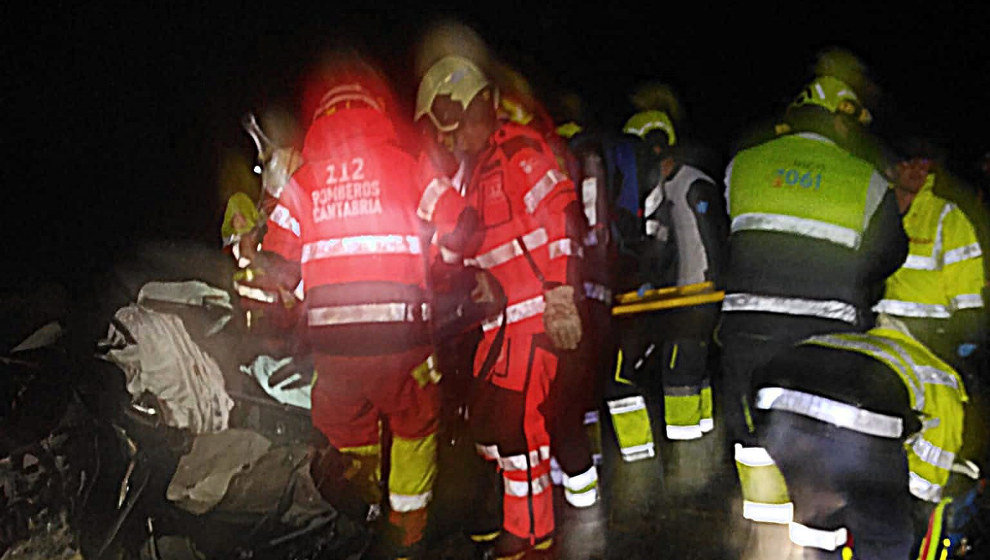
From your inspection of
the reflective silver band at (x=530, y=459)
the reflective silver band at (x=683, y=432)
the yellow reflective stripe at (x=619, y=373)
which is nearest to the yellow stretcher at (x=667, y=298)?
the yellow reflective stripe at (x=619, y=373)

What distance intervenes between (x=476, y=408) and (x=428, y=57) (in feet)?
3.50

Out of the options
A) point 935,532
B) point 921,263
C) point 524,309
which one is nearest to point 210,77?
point 524,309

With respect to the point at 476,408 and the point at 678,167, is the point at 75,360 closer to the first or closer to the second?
the point at 476,408

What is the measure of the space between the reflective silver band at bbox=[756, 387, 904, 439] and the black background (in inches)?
30.4

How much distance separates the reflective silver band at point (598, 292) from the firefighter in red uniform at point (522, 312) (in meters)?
0.04

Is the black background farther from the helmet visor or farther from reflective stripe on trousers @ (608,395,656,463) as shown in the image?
reflective stripe on trousers @ (608,395,656,463)

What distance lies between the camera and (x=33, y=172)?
1967mm

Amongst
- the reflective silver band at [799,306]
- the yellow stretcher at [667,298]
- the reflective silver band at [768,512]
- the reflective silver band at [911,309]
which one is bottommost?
the reflective silver band at [768,512]

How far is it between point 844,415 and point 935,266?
630mm

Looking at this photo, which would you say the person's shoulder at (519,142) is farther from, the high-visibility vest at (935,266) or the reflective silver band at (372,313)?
the high-visibility vest at (935,266)

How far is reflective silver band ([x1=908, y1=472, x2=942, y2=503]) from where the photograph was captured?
1.72 metres

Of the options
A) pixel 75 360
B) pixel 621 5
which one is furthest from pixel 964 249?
pixel 75 360

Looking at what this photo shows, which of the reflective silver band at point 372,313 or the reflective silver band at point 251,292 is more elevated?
the reflective silver band at point 251,292

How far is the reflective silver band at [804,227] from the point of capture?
1.83 metres
